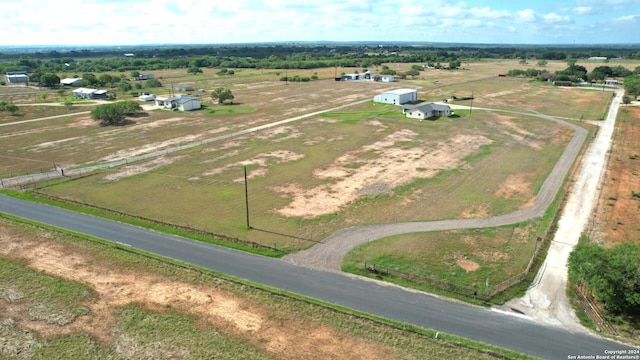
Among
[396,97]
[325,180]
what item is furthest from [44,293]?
[396,97]

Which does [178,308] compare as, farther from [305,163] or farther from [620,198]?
[620,198]

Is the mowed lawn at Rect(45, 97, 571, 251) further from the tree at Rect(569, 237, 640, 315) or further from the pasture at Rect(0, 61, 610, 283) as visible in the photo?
the tree at Rect(569, 237, 640, 315)

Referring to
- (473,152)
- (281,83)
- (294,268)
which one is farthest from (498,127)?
(281,83)

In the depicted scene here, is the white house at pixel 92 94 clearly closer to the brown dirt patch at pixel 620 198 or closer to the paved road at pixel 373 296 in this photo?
the paved road at pixel 373 296

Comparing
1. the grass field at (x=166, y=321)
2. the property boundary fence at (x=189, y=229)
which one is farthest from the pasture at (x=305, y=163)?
the grass field at (x=166, y=321)

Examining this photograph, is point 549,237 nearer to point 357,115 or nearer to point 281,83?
point 357,115

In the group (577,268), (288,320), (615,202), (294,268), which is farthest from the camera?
(615,202)
